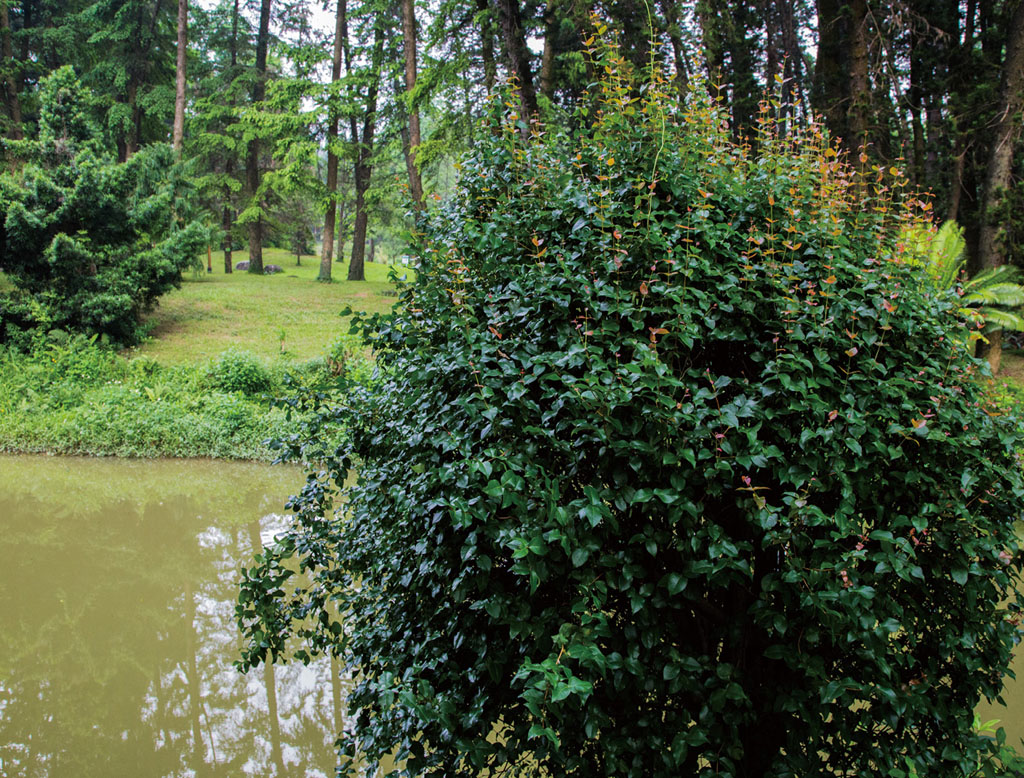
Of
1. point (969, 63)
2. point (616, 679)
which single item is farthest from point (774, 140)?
point (969, 63)

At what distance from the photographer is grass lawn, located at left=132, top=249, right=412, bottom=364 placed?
14.5 metres

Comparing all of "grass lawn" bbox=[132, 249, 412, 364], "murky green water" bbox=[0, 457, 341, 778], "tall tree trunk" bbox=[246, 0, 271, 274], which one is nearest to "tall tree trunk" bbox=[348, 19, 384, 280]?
"grass lawn" bbox=[132, 249, 412, 364]

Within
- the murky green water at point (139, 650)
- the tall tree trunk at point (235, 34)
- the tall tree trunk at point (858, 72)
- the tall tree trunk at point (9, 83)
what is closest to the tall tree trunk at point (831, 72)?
the tall tree trunk at point (858, 72)

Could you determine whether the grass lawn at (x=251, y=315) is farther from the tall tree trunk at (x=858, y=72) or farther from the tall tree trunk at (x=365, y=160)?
the tall tree trunk at (x=858, y=72)

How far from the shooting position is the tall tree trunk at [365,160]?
829 inches

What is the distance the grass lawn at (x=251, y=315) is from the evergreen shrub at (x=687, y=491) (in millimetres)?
9237

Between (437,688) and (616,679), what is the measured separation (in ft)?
2.38

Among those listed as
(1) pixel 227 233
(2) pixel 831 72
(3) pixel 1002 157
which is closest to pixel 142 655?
(2) pixel 831 72

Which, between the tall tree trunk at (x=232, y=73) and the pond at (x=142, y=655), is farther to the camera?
the tall tree trunk at (x=232, y=73)

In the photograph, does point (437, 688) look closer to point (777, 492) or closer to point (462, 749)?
point (462, 749)

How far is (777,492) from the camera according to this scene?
2533 mm

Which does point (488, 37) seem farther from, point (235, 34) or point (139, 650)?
point (235, 34)

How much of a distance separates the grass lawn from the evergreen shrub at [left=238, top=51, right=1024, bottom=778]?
30.3ft

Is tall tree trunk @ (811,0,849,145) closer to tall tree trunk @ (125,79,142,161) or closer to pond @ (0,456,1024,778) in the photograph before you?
pond @ (0,456,1024,778)
